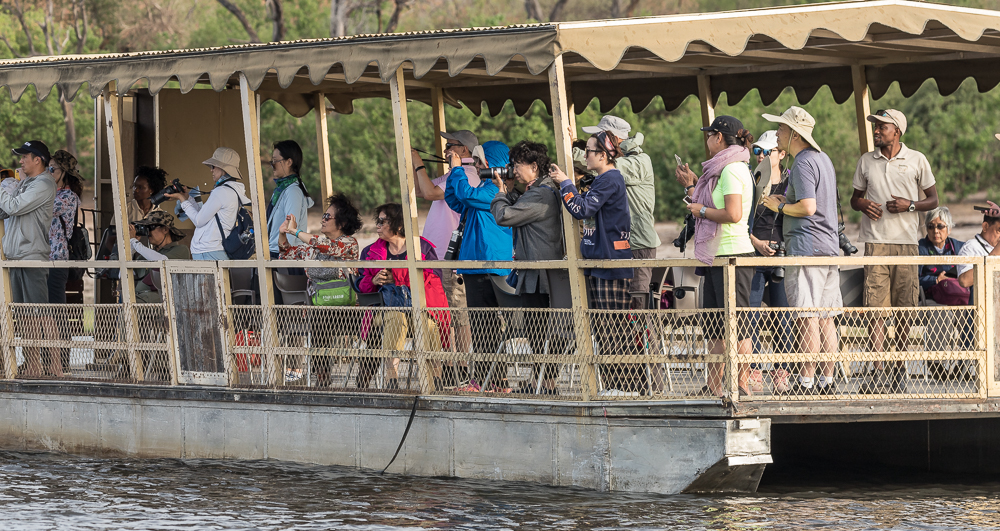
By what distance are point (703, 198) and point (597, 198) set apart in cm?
68

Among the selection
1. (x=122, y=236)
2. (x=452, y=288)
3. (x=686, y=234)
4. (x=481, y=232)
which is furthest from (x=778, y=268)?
(x=122, y=236)

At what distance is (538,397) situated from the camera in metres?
7.58

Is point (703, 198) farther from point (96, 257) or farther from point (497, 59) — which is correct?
point (96, 257)

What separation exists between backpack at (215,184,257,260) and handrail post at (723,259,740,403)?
3.88 metres

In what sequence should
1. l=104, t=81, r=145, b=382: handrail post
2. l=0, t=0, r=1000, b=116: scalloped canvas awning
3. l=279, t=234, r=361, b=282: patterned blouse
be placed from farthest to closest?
l=104, t=81, r=145, b=382: handrail post, l=279, t=234, r=361, b=282: patterned blouse, l=0, t=0, r=1000, b=116: scalloped canvas awning

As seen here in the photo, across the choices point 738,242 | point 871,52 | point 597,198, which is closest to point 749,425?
point 738,242

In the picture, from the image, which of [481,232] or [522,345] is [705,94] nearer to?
[481,232]

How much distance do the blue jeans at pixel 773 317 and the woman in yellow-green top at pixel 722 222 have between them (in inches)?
3.0

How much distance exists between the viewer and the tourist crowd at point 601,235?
24.0 ft

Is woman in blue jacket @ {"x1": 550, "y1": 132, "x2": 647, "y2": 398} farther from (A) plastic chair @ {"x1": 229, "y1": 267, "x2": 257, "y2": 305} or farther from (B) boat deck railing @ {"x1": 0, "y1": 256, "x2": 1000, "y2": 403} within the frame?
(A) plastic chair @ {"x1": 229, "y1": 267, "x2": 257, "y2": 305}

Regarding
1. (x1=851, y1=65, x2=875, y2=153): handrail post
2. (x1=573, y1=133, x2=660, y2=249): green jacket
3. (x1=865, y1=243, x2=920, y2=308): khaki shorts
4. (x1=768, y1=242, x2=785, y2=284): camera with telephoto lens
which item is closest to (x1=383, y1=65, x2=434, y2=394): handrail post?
(x1=573, y1=133, x2=660, y2=249): green jacket

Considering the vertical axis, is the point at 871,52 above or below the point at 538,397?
above

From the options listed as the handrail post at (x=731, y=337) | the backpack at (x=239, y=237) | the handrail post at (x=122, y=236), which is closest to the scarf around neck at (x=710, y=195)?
the handrail post at (x=731, y=337)

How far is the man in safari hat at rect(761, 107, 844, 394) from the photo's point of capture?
721 cm
